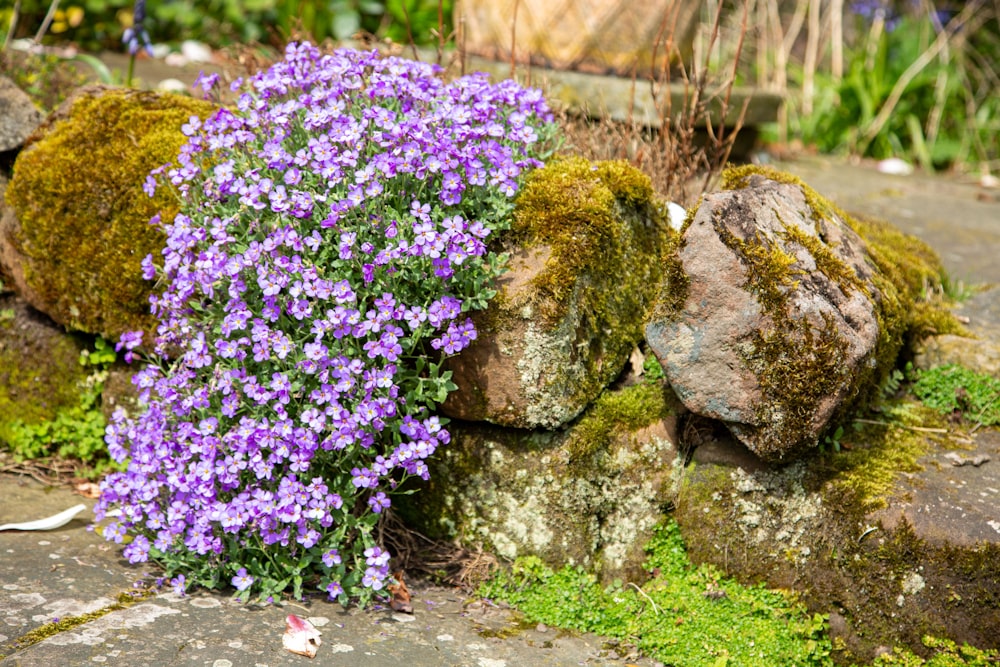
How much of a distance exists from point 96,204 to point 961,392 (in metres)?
3.37

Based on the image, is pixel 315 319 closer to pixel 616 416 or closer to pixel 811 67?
pixel 616 416

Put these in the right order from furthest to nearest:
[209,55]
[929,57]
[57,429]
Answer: [929,57], [209,55], [57,429]

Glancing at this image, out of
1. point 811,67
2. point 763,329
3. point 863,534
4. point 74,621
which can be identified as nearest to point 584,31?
point 811,67

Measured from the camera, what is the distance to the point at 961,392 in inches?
135

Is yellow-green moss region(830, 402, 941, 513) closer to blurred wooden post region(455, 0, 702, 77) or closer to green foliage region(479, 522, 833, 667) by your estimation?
green foliage region(479, 522, 833, 667)

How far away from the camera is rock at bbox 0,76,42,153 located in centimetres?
409

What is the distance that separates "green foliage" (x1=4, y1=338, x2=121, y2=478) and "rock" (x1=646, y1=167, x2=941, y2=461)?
2335 mm

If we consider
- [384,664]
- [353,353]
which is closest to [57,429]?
[353,353]

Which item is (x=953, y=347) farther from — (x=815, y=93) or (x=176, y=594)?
(x=815, y=93)

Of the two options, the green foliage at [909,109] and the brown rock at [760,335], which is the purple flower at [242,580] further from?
the green foliage at [909,109]

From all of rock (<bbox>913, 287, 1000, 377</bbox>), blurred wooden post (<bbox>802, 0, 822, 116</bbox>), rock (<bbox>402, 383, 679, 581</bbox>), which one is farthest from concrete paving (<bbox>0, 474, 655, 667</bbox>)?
blurred wooden post (<bbox>802, 0, 822, 116</bbox>)

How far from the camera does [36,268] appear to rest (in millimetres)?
3824

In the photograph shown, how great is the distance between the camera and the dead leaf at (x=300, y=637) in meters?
2.64

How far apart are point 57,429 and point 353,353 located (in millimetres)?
1794
